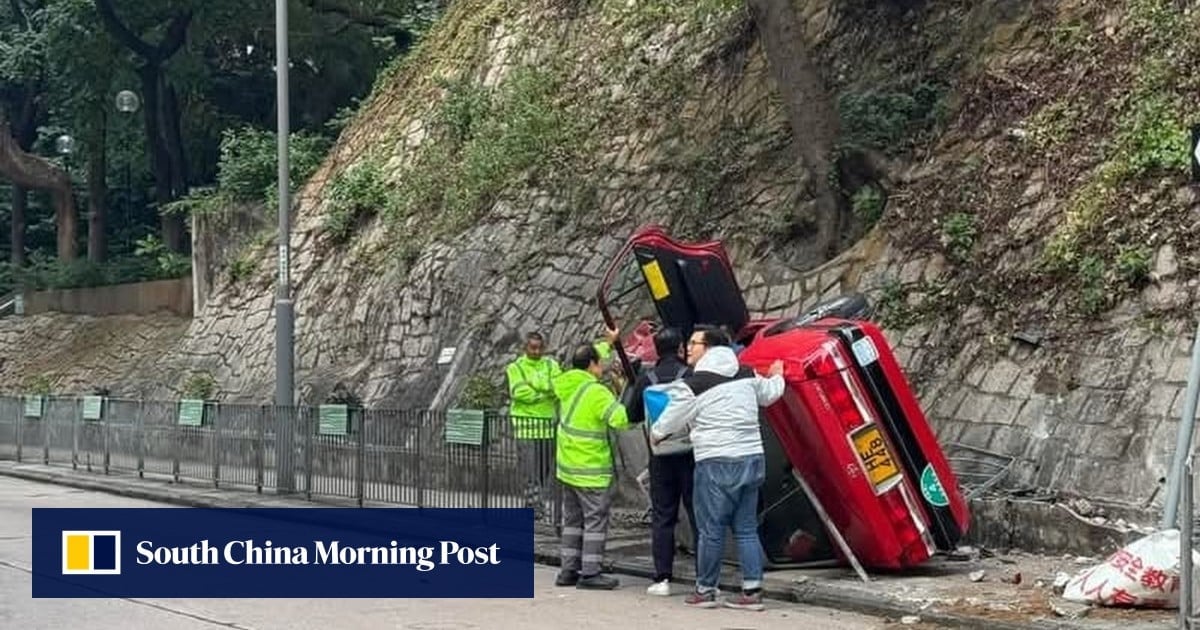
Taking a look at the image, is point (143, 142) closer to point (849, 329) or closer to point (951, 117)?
point (951, 117)

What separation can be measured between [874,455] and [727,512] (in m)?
1.15

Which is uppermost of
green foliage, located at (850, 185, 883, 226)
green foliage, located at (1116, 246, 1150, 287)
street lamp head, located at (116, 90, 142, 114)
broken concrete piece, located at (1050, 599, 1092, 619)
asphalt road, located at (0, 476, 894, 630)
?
street lamp head, located at (116, 90, 142, 114)

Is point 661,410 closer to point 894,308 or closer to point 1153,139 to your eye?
point 894,308

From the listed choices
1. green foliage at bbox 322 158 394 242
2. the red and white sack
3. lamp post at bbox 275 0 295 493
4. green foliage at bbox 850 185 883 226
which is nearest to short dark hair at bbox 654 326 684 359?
the red and white sack

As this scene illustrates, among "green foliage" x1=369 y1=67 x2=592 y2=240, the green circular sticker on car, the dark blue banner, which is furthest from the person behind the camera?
"green foliage" x1=369 y1=67 x2=592 y2=240

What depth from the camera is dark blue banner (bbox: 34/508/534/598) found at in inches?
440

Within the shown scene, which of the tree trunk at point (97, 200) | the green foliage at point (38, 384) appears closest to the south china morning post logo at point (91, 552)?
the green foliage at point (38, 384)

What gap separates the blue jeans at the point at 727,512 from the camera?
1003 cm

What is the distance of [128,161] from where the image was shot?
42.7m

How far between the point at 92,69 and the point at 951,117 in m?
26.8

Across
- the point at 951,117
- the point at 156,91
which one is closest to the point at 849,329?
the point at 951,117

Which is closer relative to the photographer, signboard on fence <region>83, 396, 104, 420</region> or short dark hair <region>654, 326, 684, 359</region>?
short dark hair <region>654, 326, 684, 359</region>

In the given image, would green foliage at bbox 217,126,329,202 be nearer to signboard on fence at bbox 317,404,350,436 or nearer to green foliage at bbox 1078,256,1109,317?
signboard on fence at bbox 317,404,350,436

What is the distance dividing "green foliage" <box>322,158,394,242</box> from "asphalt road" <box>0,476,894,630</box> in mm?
15135
